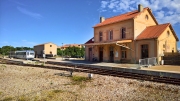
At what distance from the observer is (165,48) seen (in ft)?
71.2

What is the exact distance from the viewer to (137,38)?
22.1 metres

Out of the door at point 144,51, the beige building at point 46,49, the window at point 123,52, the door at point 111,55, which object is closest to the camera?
the door at point 144,51

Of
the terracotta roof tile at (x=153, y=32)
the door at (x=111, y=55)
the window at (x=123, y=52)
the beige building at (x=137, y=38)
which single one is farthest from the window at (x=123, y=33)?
the door at (x=111, y=55)

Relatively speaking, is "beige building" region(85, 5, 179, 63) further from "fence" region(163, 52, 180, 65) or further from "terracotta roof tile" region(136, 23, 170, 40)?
"fence" region(163, 52, 180, 65)

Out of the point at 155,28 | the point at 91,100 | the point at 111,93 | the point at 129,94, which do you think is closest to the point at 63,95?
the point at 91,100

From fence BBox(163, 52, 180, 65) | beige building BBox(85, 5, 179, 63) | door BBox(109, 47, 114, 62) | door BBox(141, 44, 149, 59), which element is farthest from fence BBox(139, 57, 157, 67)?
door BBox(109, 47, 114, 62)

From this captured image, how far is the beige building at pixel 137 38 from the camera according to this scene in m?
20.6

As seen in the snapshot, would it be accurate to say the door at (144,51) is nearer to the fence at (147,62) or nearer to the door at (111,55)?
the fence at (147,62)

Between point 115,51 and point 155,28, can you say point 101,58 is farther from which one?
point 155,28

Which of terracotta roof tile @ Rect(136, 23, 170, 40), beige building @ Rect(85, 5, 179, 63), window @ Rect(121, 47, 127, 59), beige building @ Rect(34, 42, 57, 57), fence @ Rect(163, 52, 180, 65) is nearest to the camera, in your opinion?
fence @ Rect(163, 52, 180, 65)

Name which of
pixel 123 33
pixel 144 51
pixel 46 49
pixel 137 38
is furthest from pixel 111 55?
pixel 46 49

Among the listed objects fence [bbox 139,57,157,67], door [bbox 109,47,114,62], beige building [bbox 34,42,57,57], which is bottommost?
fence [bbox 139,57,157,67]

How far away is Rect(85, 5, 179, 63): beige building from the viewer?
2059 cm

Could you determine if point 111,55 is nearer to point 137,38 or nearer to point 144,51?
point 137,38
